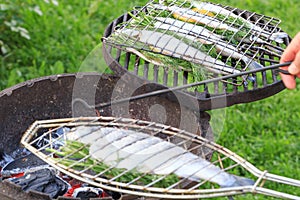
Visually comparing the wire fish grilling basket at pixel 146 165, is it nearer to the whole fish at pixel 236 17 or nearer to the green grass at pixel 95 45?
the whole fish at pixel 236 17

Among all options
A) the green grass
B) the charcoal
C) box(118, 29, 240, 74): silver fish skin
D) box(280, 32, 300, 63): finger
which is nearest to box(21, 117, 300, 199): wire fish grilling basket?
the charcoal

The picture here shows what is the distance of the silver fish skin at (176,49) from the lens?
235 cm

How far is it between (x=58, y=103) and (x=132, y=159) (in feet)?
3.07

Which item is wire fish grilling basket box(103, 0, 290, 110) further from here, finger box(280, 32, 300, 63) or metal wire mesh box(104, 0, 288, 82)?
finger box(280, 32, 300, 63)

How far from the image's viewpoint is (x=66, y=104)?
9.62 feet

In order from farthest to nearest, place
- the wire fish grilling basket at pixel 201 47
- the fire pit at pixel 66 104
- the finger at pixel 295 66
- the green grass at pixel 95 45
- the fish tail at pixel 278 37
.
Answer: the green grass at pixel 95 45 < the fire pit at pixel 66 104 < the fish tail at pixel 278 37 < the wire fish grilling basket at pixel 201 47 < the finger at pixel 295 66

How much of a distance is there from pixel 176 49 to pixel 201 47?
13 centimetres

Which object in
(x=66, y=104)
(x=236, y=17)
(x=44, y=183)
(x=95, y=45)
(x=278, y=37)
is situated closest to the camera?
(x=44, y=183)

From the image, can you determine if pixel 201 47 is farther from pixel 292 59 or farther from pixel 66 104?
pixel 66 104

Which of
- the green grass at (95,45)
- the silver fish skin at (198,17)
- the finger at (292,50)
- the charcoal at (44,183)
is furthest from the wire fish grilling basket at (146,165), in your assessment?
the green grass at (95,45)

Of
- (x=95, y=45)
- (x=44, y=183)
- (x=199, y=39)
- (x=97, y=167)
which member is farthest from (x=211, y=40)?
(x=95, y=45)

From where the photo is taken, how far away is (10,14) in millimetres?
4242

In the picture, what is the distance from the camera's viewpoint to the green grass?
12.2ft

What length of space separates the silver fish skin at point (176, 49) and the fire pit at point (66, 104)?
25 centimetres
